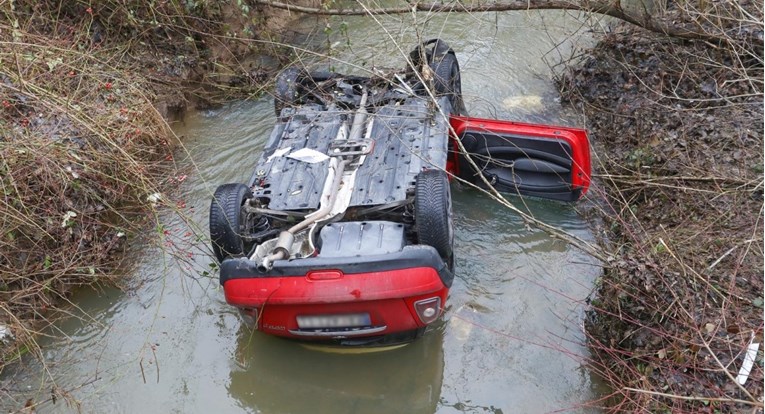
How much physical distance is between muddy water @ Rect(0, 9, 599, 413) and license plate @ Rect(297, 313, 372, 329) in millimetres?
730

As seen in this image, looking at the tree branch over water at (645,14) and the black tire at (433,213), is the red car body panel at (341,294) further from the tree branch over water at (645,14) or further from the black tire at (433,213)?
the tree branch over water at (645,14)

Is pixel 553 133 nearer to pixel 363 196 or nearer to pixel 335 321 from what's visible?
pixel 363 196

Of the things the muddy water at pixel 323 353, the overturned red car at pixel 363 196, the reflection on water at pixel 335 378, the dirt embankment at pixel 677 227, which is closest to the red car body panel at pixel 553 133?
the overturned red car at pixel 363 196

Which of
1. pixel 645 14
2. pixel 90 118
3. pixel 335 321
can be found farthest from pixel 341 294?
pixel 645 14

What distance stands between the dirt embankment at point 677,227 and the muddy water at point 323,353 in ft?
1.53

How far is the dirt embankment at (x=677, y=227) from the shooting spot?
150 inches

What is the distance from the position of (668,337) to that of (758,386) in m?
0.62

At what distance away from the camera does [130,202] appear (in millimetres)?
5832

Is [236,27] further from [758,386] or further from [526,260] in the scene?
[758,386]

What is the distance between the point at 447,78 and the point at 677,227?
7.87 ft

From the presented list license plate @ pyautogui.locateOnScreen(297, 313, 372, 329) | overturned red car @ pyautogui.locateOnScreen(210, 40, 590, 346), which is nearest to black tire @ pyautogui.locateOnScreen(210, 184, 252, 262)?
overturned red car @ pyautogui.locateOnScreen(210, 40, 590, 346)

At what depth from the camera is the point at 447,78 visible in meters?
5.89

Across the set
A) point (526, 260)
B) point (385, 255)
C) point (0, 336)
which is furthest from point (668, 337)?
point (0, 336)

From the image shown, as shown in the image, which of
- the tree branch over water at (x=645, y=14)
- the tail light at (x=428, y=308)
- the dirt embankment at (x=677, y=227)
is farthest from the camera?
the tree branch over water at (x=645, y=14)
